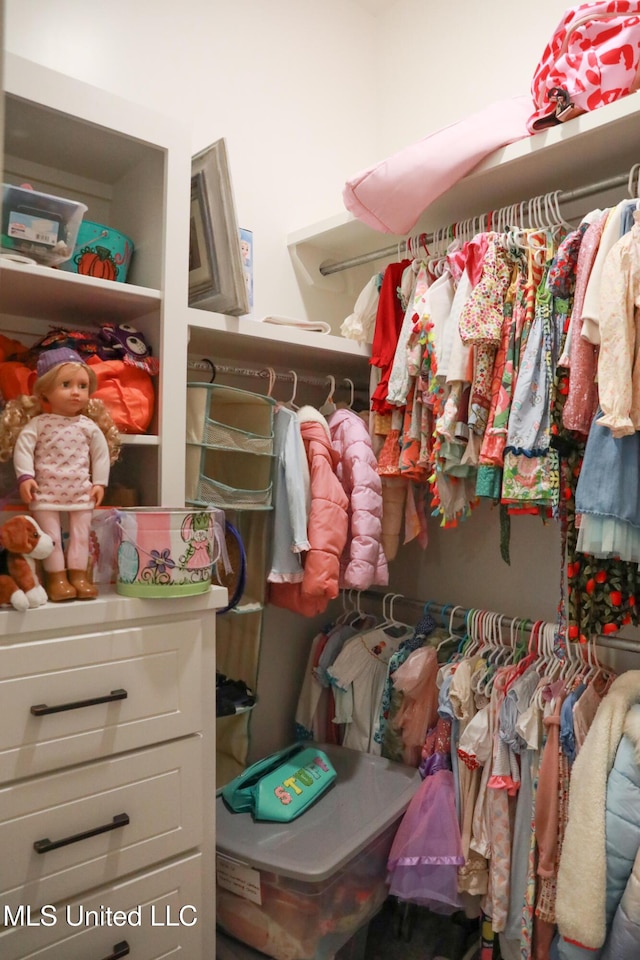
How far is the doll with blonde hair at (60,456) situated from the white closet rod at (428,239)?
3.47 ft

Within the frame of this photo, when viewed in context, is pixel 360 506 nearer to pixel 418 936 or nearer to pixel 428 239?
pixel 428 239

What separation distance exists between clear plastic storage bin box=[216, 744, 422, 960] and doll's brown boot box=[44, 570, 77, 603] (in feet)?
2.35

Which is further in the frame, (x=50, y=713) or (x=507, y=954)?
(x=507, y=954)

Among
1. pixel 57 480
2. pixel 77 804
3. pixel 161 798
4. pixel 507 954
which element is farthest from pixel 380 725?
pixel 57 480

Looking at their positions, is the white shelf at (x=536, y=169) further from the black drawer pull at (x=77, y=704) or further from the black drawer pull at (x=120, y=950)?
the black drawer pull at (x=120, y=950)

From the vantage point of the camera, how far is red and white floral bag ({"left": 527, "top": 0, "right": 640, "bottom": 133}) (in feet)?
4.64

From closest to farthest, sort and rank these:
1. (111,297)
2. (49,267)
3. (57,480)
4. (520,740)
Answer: (57,480)
(49,267)
(111,297)
(520,740)

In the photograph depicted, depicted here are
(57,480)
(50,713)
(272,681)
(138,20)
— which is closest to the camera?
(50,713)

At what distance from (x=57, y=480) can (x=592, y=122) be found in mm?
1314

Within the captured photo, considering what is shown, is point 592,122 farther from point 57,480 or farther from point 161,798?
point 161,798

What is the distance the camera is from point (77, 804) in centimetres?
118

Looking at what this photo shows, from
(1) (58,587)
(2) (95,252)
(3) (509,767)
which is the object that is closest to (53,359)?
(2) (95,252)

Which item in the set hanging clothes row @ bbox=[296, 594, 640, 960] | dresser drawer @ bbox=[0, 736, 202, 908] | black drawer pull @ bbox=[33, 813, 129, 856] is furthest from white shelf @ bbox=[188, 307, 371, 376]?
black drawer pull @ bbox=[33, 813, 129, 856]
